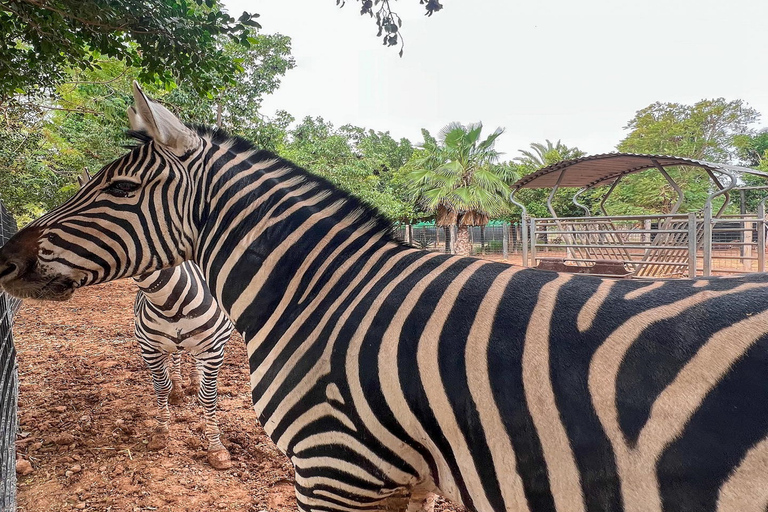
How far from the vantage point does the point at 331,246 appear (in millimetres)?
1785

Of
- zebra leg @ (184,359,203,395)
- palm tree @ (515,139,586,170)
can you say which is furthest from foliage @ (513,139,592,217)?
zebra leg @ (184,359,203,395)

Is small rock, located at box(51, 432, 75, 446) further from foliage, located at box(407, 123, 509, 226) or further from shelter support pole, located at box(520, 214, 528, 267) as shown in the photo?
foliage, located at box(407, 123, 509, 226)

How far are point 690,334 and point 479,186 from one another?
19095mm

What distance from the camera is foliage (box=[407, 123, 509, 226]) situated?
62.5ft

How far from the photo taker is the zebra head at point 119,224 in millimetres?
1789

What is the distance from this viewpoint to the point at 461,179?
1956 cm

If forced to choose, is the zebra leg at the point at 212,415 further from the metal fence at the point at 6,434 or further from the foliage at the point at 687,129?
the foliage at the point at 687,129

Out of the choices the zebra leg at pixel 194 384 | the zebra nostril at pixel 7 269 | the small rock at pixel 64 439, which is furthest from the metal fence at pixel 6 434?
the zebra leg at pixel 194 384

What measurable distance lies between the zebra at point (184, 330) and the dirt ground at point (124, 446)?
18 centimetres

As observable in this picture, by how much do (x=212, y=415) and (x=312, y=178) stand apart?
2.81 m

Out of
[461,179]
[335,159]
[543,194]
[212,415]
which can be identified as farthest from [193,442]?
[543,194]

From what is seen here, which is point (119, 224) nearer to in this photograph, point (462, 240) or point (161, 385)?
point (161, 385)

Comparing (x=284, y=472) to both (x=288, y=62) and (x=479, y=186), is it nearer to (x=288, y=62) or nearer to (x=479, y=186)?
(x=288, y=62)

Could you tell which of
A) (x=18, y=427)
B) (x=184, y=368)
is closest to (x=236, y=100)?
(x=184, y=368)
